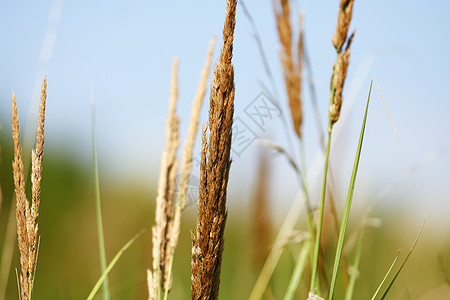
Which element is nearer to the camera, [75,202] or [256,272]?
[256,272]

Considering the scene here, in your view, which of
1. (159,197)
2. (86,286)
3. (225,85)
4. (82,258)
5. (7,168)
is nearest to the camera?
(225,85)

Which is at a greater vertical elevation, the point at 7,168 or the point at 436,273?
the point at 7,168

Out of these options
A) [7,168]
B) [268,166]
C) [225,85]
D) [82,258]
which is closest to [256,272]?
[268,166]

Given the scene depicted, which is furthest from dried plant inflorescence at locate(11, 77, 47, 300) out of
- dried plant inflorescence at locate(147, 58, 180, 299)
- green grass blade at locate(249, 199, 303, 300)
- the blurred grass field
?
the blurred grass field

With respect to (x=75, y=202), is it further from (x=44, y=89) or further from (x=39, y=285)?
(x=44, y=89)

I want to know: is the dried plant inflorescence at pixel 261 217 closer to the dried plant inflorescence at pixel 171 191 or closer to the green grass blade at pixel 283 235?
the green grass blade at pixel 283 235

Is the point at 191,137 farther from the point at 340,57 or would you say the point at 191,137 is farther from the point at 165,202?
the point at 340,57

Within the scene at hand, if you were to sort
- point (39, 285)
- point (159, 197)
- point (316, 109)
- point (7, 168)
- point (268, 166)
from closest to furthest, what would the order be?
point (159, 197) → point (316, 109) → point (268, 166) → point (39, 285) → point (7, 168)
